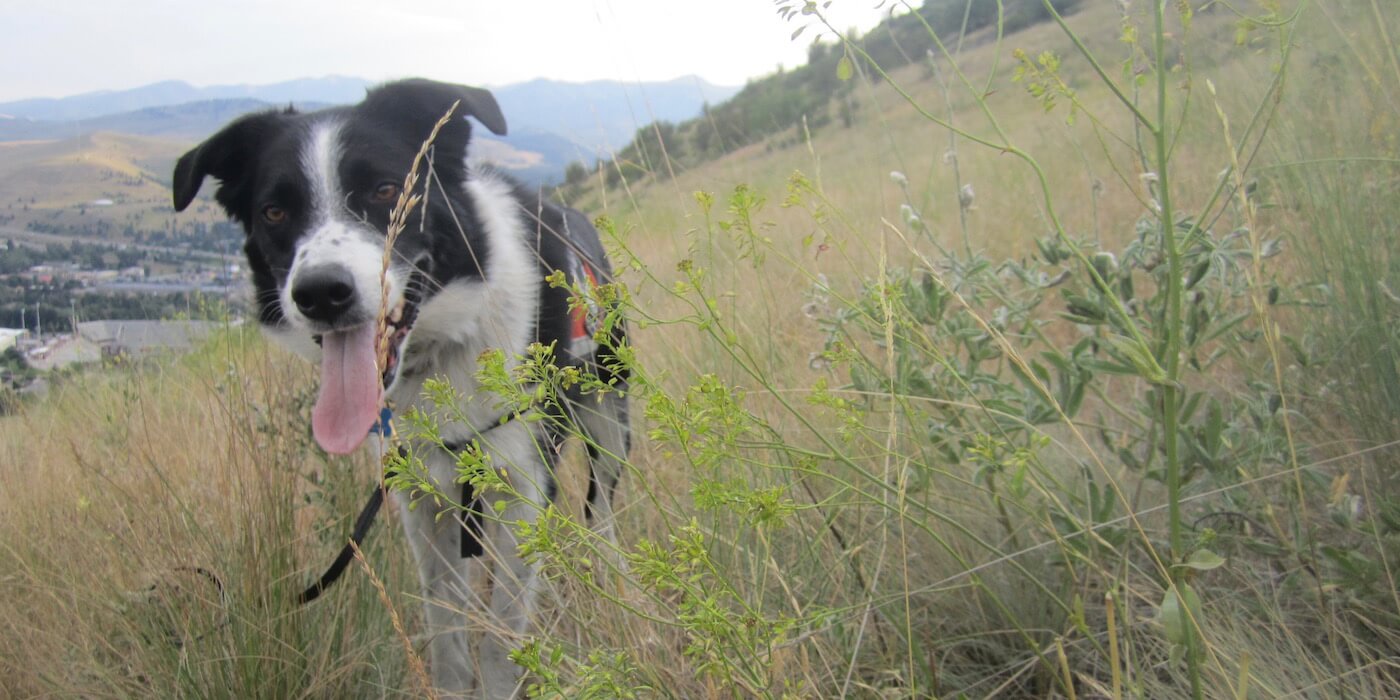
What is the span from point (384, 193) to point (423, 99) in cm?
37

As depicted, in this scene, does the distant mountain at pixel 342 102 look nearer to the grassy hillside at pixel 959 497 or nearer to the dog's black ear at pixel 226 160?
the dog's black ear at pixel 226 160

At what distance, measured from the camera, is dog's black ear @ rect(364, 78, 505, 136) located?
2586 mm

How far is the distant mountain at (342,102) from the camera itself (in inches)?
121

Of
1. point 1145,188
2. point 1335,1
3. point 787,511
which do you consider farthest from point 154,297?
point 1335,1

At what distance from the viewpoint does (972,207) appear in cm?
197

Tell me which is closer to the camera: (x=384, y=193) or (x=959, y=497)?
(x=959, y=497)

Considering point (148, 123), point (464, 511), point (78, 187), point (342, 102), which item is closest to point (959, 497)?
point (464, 511)

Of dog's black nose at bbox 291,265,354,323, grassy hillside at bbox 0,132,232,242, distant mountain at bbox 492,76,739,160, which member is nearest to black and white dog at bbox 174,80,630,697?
dog's black nose at bbox 291,265,354,323

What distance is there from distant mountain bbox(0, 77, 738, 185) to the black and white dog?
21 cm

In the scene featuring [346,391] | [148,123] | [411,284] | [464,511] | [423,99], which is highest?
[148,123]

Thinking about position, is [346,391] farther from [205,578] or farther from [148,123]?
[148,123]

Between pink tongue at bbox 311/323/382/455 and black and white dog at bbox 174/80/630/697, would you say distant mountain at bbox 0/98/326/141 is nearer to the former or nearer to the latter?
black and white dog at bbox 174/80/630/697

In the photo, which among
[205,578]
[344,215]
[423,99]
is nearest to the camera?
[205,578]

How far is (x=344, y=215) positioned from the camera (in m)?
2.45
